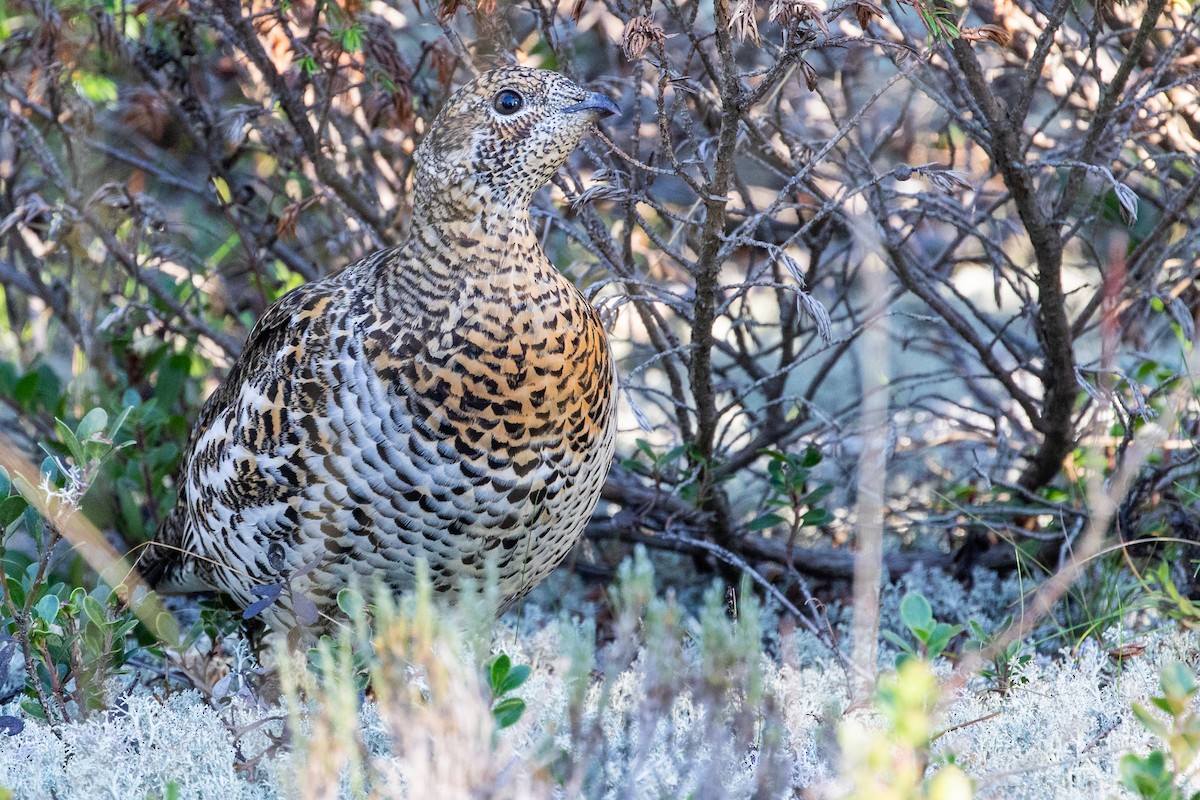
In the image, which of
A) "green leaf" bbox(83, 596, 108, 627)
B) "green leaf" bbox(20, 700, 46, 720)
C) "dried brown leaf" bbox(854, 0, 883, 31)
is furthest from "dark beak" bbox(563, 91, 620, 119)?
"green leaf" bbox(20, 700, 46, 720)

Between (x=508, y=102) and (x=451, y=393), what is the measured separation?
0.58 metres

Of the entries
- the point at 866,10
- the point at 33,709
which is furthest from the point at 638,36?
the point at 33,709

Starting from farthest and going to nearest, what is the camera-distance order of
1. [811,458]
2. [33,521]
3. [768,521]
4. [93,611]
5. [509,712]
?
[768,521] → [811,458] → [33,521] → [93,611] → [509,712]

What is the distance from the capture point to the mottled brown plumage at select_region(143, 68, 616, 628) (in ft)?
7.97

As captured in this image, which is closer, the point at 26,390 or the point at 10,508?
the point at 10,508

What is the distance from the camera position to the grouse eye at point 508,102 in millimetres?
2475

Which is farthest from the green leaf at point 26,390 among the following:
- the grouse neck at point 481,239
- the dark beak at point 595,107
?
the dark beak at point 595,107

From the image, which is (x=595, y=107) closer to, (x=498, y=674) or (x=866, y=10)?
(x=866, y=10)

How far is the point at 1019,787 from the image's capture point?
219 cm

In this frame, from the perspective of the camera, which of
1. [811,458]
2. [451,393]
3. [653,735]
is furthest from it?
[811,458]

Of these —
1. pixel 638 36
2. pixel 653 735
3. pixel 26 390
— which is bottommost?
pixel 653 735

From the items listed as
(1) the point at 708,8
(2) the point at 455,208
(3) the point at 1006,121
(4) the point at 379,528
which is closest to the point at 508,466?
(4) the point at 379,528

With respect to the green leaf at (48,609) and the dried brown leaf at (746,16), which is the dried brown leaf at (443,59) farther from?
the green leaf at (48,609)

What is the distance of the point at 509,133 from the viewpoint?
96.7 inches
